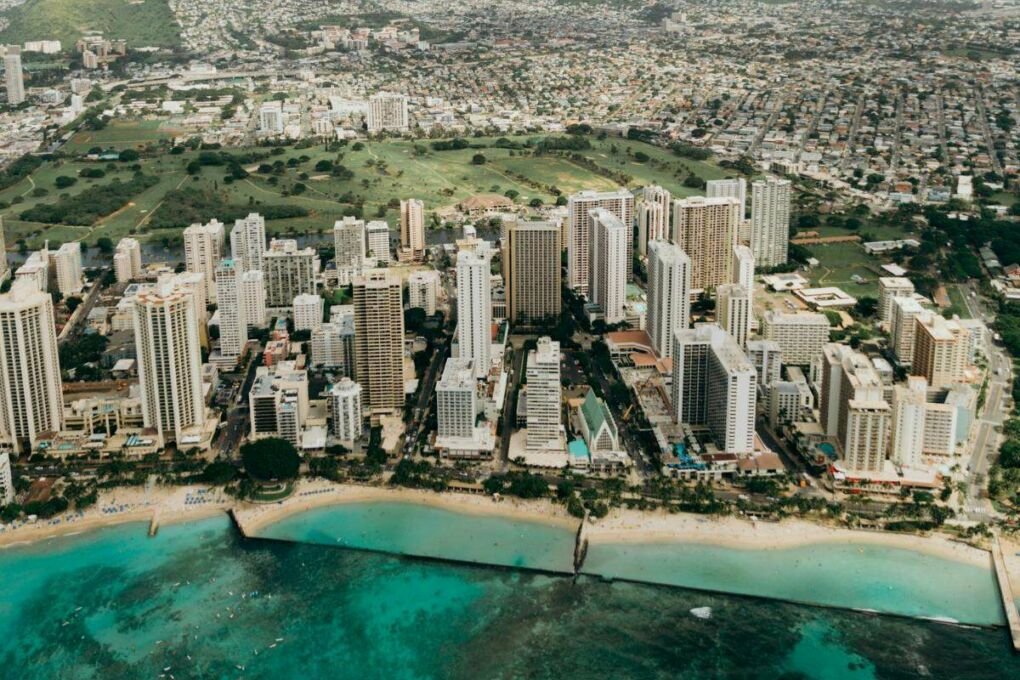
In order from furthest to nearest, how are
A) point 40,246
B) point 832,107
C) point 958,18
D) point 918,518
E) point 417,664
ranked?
point 958,18
point 832,107
point 40,246
point 918,518
point 417,664

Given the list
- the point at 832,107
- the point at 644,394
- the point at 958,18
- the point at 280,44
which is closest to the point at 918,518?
the point at 644,394

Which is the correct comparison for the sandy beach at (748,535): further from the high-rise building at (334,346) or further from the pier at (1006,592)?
the high-rise building at (334,346)

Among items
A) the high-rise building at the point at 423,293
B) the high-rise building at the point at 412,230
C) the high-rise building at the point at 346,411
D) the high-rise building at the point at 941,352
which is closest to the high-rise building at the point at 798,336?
the high-rise building at the point at 941,352

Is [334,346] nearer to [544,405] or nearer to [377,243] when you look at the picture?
[544,405]

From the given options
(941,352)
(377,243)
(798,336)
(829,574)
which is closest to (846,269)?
(798,336)

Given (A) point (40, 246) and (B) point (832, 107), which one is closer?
(A) point (40, 246)

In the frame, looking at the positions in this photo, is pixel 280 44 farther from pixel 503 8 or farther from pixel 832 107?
pixel 832 107
